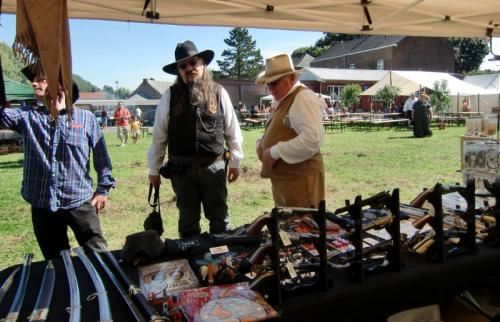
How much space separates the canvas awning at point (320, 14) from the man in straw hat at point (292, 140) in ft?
3.20

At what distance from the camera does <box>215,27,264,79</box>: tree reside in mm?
80125

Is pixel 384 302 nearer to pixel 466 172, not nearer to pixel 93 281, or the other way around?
pixel 93 281

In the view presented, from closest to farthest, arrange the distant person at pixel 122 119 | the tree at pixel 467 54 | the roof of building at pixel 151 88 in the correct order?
the distant person at pixel 122 119
the tree at pixel 467 54
the roof of building at pixel 151 88

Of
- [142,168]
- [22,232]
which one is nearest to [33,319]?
[22,232]

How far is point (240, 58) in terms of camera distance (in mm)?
80750

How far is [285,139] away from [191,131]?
641 millimetres

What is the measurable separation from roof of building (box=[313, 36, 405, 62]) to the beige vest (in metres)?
49.5

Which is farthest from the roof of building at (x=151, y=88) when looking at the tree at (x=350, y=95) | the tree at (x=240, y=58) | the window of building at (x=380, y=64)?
the tree at (x=350, y=95)

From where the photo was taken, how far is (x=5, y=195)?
7.16m

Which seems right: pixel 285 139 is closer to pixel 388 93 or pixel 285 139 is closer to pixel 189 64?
pixel 189 64

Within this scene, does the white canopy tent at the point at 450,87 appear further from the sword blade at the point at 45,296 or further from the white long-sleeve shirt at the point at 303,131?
the sword blade at the point at 45,296

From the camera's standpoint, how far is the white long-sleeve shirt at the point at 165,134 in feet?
9.23

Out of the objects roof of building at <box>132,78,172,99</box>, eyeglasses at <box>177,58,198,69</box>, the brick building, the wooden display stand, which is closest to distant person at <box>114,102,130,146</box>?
eyeglasses at <box>177,58,198,69</box>

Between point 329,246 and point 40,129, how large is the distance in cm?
183
